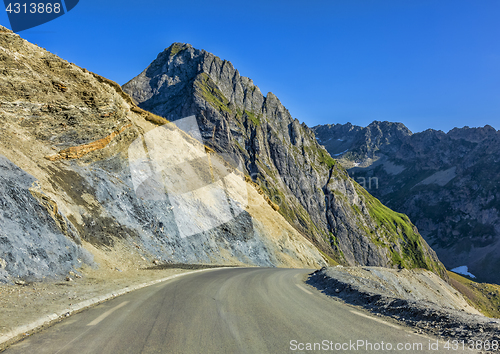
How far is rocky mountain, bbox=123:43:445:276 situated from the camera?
10775 cm

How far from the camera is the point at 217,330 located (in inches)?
242

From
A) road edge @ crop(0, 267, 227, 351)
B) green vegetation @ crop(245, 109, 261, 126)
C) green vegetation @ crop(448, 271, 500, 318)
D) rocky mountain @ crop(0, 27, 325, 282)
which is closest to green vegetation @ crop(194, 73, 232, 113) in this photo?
green vegetation @ crop(245, 109, 261, 126)

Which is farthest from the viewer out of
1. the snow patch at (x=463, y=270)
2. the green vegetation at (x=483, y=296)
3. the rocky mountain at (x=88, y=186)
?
the snow patch at (x=463, y=270)

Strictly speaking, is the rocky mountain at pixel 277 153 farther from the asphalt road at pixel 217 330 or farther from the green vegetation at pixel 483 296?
the asphalt road at pixel 217 330

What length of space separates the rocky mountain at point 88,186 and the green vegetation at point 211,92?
7970cm

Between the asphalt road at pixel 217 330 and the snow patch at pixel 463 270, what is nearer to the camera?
the asphalt road at pixel 217 330

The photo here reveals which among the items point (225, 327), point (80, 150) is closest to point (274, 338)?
point (225, 327)

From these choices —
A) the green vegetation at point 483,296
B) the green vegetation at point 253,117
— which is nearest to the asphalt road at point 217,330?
the green vegetation at point 253,117

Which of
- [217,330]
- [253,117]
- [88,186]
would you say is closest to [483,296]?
[253,117]

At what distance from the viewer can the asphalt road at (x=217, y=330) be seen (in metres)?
5.18

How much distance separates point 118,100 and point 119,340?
2776 cm

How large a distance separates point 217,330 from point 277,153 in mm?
120249

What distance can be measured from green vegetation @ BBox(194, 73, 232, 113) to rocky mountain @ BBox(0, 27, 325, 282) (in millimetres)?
79698

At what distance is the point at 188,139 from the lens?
44.2m
